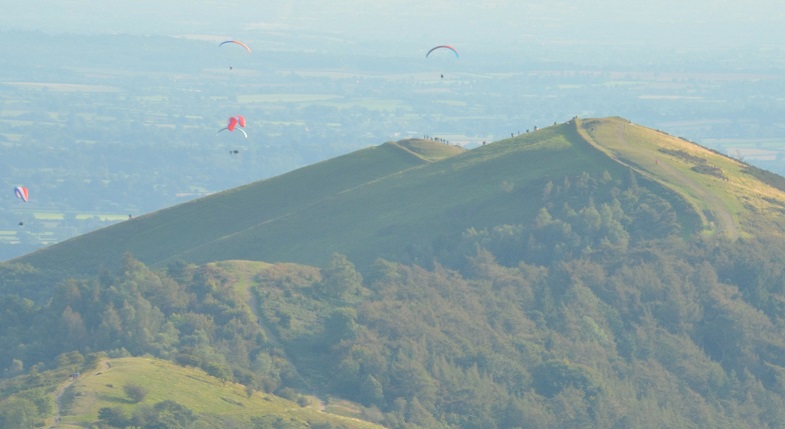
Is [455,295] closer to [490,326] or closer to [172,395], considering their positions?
[490,326]

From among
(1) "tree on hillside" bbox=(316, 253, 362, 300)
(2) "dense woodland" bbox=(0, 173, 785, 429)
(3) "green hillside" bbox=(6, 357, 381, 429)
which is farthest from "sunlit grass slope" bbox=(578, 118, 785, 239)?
(3) "green hillside" bbox=(6, 357, 381, 429)

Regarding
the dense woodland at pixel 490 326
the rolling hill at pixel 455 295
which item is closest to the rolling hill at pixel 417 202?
the rolling hill at pixel 455 295

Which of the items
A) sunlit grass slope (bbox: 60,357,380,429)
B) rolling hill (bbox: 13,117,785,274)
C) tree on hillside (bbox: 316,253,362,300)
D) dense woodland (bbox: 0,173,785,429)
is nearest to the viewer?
sunlit grass slope (bbox: 60,357,380,429)

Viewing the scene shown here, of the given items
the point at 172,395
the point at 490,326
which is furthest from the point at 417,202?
the point at 172,395

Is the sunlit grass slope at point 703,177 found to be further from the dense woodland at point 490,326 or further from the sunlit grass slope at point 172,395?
the sunlit grass slope at point 172,395

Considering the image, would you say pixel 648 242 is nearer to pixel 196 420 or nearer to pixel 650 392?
pixel 650 392

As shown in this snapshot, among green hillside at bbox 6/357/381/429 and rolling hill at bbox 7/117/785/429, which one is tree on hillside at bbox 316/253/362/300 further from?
green hillside at bbox 6/357/381/429

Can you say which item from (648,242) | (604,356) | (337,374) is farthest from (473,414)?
(648,242)
